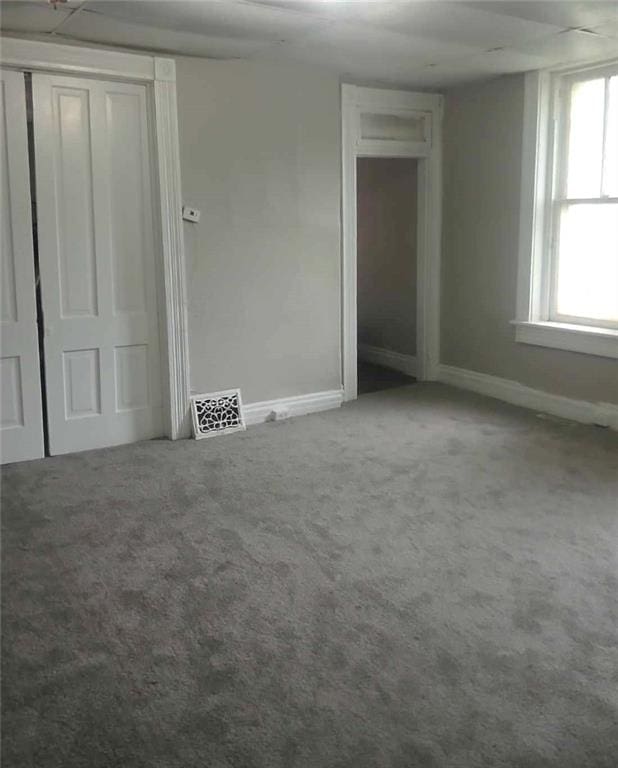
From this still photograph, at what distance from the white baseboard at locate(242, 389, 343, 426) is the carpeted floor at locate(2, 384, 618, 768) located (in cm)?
66

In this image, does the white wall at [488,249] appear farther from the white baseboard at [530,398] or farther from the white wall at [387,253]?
the white wall at [387,253]

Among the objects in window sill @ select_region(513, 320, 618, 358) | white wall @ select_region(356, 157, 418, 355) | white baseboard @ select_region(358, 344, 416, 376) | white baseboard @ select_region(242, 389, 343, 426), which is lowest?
white baseboard @ select_region(242, 389, 343, 426)

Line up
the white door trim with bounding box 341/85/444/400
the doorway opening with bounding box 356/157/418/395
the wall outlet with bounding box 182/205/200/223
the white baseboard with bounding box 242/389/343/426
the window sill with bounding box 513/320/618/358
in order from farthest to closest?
the doorway opening with bounding box 356/157/418/395 → the white door trim with bounding box 341/85/444/400 → the white baseboard with bounding box 242/389/343/426 → the window sill with bounding box 513/320/618/358 → the wall outlet with bounding box 182/205/200/223

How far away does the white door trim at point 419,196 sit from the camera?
546 cm

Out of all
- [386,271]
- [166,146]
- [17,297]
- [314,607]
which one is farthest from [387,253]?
[314,607]

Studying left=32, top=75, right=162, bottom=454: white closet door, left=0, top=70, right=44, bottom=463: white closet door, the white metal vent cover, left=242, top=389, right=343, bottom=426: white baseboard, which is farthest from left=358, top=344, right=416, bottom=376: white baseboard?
left=0, top=70, right=44, bottom=463: white closet door

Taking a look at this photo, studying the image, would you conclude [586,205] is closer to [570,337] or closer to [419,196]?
→ [570,337]

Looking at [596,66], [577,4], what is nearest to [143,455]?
[577,4]

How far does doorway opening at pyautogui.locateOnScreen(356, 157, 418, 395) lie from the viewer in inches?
252

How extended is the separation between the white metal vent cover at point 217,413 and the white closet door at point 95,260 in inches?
11.8

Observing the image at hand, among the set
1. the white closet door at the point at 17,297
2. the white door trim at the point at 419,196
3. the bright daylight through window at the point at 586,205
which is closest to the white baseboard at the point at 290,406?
the white door trim at the point at 419,196

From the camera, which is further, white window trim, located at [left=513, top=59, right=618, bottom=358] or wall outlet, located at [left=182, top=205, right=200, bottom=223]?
white window trim, located at [left=513, top=59, right=618, bottom=358]

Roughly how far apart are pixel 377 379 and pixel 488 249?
1.43 meters

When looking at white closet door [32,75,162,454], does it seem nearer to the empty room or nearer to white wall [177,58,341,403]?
the empty room
